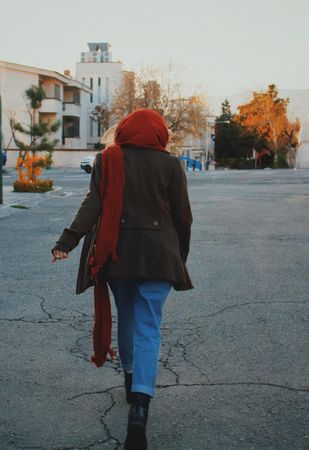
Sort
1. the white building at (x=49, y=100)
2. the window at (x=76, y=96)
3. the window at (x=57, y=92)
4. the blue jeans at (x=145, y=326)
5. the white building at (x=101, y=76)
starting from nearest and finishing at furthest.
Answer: the blue jeans at (x=145, y=326) < the white building at (x=49, y=100) < the window at (x=57, y=92) < the window at (x=76, y=96) < the white building at (x=101, y=76)

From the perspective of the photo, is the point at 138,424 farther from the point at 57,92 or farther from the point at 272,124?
the point at 272,124

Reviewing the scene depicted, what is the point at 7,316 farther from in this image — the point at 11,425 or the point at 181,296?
the point at 11,425

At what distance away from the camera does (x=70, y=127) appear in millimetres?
67500

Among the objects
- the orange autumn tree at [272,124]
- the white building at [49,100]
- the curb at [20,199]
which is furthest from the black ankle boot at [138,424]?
the orange autumn tree at [272,124]

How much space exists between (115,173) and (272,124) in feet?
279

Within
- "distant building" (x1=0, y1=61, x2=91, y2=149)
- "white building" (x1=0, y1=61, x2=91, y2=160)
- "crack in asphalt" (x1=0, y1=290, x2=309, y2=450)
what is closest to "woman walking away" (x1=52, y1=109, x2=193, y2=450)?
"crack in asphalt" (x1=0, y1=290, x2=309, y2=450)

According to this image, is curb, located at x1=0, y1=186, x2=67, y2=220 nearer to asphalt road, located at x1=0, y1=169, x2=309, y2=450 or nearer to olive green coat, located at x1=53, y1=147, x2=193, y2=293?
asphalt road, located at x1=0, y1=169, x2=309, y2=450

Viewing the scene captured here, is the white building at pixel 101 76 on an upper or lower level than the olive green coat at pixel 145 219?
upper

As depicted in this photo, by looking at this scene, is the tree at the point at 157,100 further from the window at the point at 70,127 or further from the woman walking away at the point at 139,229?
the woman walking away at the point at 139,229

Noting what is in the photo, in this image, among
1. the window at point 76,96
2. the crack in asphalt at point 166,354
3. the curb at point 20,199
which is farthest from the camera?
the window at point 76,96

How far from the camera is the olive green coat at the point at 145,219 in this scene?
11.6ft

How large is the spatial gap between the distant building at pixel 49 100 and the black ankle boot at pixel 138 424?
5049 cm

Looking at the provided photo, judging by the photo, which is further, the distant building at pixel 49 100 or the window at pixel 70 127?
the window at pixel 70 127

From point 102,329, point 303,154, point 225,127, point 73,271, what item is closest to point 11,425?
point 102,329
